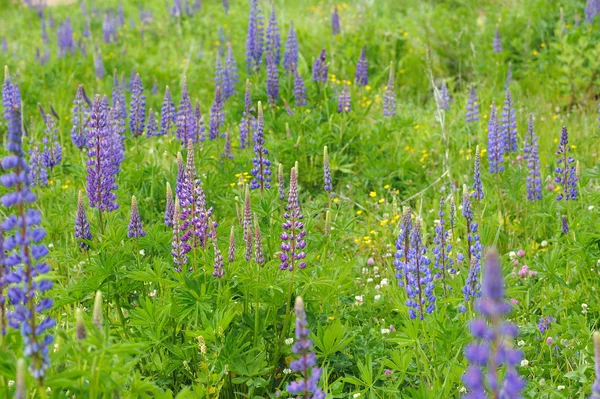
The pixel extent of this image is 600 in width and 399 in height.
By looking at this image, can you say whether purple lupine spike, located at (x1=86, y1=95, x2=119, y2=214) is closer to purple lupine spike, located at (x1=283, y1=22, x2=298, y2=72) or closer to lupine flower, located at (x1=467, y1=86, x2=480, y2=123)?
purple lupine spike, located at (x1=283, y1=22, x2=298, y2=72)

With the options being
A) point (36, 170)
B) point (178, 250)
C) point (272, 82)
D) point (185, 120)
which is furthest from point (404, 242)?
point (272, 82)

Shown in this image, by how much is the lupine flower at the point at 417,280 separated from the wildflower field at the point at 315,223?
1cm

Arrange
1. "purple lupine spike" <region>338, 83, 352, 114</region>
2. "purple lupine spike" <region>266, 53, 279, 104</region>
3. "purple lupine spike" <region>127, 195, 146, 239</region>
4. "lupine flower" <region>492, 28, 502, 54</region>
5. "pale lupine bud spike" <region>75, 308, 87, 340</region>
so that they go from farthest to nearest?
1. "lupine flower" <region>492, 28, 502, 54</region>
2. "purple lupine spike" <region>266, 53, 279, 104</region>
3. "purple lupine spike" <region>338, 83, 352, 114</region>
4. "purple lupine spike" <region>127, 195, 146, 239</region>
5. "pale lupine bud spike" <region>75, 308, 87, 340</region>

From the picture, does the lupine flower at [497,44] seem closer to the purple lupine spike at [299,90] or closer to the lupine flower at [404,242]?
the purple lupine spike at [299,90]

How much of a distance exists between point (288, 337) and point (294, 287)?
245 mm

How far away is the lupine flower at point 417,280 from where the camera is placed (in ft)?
9.72

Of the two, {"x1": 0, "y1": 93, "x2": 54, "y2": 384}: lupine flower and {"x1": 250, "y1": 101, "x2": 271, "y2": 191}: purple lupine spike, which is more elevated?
{"x1": 0, "y1": 93, "x2": 54, "y2": 384}: lupine flower

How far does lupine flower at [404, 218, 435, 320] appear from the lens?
2.96m

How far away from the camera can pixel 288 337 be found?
3227mm

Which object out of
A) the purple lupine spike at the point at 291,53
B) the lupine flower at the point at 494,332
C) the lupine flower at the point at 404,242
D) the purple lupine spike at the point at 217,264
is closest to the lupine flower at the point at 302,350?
the lupine flower at the point at 494,332

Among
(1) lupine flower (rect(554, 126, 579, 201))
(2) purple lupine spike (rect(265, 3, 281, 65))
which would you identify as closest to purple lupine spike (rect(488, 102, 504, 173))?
(1) lupine flower (rect(554, 126, 579, 201))

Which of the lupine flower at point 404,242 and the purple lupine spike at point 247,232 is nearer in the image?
the purple lupine spike at point 247,232

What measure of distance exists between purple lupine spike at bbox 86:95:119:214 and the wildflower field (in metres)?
0.01

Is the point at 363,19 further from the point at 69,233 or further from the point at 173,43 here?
the point at 69,233
